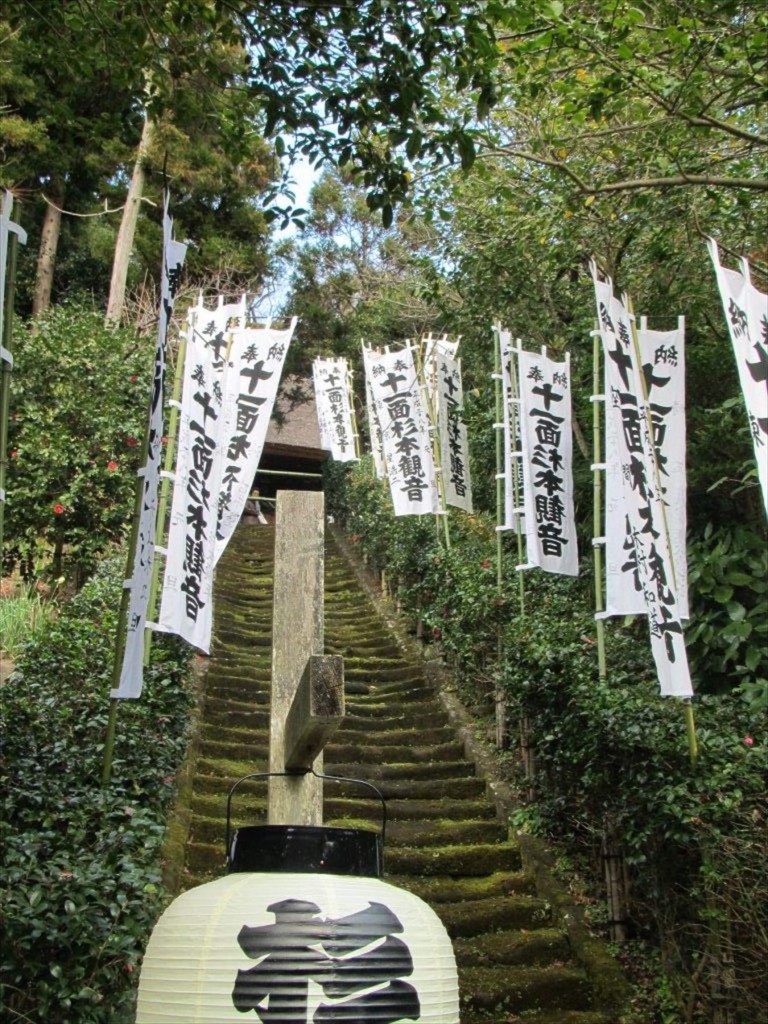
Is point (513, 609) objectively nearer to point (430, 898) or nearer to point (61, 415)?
point (430, 898)

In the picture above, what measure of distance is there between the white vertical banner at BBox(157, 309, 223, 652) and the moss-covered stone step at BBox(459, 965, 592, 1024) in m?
2.71

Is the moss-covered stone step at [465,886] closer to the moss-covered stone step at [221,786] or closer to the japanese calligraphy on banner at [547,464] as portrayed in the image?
the moss-covered stone step at [221,786]

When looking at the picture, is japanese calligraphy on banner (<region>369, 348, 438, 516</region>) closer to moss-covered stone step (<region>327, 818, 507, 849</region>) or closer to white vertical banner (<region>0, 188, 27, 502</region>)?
moss-covered stone step (<region>327, 818, 507, 849</region>)

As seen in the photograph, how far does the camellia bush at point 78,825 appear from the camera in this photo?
12.6ft

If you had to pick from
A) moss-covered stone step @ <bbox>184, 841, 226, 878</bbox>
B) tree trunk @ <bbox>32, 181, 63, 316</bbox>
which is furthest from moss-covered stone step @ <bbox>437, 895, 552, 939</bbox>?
tree trunk @ <bbox>32, 181, 63, 316</bbox>

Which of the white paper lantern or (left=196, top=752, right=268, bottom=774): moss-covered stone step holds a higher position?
(left=196, top=752, right=268, bottom=774): moss-covered stone step

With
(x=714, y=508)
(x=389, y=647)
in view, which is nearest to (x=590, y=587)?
(x=714, y=508)

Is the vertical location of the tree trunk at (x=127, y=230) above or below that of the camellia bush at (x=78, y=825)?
above

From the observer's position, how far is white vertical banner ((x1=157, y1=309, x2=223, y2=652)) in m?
6.30

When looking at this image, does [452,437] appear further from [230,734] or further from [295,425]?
[295,425]

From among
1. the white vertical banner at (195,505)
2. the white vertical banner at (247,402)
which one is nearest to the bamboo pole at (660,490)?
the white vertical banner at (195,505)

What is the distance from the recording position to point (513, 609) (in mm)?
9539

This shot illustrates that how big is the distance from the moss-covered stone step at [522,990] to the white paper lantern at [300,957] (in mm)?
4210

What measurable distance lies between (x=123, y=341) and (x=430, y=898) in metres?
8.07
